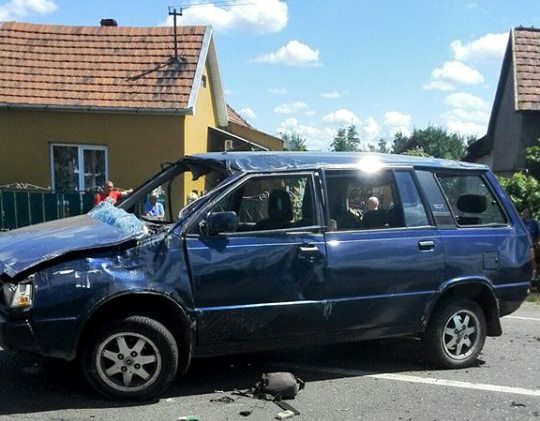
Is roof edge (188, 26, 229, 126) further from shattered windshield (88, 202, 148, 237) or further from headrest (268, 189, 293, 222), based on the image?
headrest (268, 189, 293, 222)

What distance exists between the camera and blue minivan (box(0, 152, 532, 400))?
426 centimetres

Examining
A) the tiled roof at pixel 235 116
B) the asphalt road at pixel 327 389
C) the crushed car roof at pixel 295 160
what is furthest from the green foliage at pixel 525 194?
the tiled roof at pixel 235 116

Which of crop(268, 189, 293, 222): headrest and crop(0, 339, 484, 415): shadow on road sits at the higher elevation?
crop(268, 189, 293, 222): headrest

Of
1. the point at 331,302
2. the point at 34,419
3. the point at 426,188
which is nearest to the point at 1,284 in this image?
the point at 34,419

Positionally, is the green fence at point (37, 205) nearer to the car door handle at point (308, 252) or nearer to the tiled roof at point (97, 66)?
the tiled roof at point (97, 66)

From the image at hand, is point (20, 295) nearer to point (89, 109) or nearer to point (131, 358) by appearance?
point (131, 358)

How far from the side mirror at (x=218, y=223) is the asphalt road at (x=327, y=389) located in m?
1.28

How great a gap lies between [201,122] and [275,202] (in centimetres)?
1201

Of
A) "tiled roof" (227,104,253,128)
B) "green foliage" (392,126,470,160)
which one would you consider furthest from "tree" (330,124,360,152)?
"tiled roof" (227,104,253,128)

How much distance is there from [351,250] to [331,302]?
0.45 metres

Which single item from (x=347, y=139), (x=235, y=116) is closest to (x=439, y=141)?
(x=347, y=139)

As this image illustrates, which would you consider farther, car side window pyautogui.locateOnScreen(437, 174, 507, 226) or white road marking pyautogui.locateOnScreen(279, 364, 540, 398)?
car side window pyautogui.locateOnScreen(437, 174, 507, 226)

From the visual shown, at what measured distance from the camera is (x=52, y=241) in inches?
174

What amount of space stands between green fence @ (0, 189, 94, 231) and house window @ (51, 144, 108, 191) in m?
1.71
